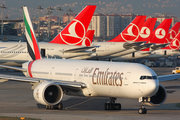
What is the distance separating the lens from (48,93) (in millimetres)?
29781

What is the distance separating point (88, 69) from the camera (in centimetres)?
3131

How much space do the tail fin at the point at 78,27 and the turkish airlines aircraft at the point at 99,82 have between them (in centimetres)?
2361

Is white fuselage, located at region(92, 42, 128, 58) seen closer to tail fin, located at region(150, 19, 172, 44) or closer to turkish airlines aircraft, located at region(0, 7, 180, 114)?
tail fin, located at region(150, 19, 172, 44)

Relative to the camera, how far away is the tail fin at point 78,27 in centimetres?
5812

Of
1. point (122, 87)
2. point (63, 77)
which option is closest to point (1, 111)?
point (63, 77)

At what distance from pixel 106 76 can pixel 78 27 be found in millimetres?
30578

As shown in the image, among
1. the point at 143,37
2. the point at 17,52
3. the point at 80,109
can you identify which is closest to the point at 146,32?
the point at 143,37

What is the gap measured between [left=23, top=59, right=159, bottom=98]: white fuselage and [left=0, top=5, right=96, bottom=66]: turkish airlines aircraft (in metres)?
23.2

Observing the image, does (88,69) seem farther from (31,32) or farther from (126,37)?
(126,37)

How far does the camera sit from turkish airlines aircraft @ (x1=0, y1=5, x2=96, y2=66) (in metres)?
58.4

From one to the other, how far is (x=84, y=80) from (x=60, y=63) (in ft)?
16.1

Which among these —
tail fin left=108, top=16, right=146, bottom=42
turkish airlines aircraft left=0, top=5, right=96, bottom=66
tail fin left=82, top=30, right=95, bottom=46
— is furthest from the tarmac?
tail fin left=108, top=16, right=146, bottom=42

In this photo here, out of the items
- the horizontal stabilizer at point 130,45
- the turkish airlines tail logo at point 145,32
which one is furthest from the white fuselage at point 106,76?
the turkish airlines tail logo at point 145,32

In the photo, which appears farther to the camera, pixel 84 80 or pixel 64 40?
pixel 64 40
